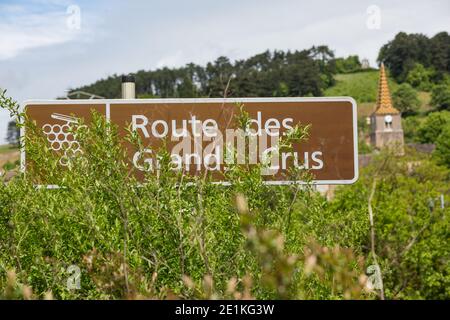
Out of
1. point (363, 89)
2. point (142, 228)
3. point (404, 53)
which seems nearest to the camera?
point (142, 228)

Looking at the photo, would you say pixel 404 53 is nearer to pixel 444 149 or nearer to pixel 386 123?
pixel 386 123

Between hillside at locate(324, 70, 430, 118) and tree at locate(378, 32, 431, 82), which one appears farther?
hillside at locate(324, 70, 430, 118)

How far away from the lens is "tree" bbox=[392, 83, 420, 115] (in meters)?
139

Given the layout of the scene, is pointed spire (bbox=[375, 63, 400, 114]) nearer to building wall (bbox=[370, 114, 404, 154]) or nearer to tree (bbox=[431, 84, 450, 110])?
building wall (bbox=[370, 114, 404, 154])

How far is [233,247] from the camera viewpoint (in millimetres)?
3449

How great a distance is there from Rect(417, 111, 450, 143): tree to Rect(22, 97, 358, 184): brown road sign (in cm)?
11279

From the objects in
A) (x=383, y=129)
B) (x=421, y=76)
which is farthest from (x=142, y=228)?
(x=421, y=76)

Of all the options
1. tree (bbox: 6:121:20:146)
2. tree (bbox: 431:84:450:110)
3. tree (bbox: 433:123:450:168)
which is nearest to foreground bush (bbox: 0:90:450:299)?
tree (bbox: 6:121:20:146)

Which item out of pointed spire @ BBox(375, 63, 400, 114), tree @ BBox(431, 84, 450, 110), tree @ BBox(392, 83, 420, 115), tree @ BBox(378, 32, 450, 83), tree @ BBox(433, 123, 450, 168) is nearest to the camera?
tree @ BBox(433, 123, 450, 168)

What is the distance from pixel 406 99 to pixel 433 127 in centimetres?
2448

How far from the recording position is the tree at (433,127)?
11425cm

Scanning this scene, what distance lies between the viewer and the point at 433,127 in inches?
4569

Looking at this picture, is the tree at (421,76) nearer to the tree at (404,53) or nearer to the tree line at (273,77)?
the tree at (404,53)
